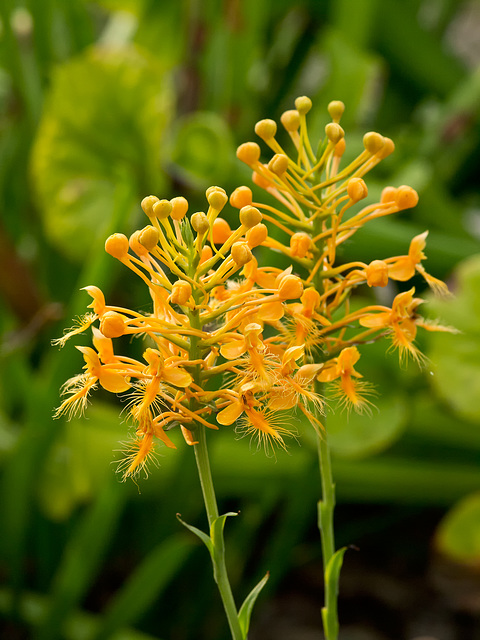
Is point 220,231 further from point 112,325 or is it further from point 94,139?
point 94,139

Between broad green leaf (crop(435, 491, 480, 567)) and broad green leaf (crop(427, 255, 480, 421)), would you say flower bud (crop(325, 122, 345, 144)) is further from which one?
broad green leaf (crop(435, 491, 480, 567))

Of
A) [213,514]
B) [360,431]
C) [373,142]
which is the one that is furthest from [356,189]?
[360,431]

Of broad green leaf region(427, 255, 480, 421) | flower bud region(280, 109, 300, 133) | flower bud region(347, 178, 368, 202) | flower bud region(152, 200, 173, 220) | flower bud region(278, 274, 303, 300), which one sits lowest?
broad green leaf region(427, 255, 480, 421)

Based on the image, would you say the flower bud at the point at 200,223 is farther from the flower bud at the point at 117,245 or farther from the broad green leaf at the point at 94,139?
the broad green leaf at the point at 94,139

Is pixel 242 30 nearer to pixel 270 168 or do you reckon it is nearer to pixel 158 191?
pixel 158 191

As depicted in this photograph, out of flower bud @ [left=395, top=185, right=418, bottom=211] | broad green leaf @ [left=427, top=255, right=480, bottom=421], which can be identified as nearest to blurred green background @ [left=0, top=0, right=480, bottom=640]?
broad green leaf @ [left=427, top=255, right=480, bottom=421]

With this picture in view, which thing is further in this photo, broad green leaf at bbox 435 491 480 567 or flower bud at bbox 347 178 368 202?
broad green leaf at bbox 435 491 480 567

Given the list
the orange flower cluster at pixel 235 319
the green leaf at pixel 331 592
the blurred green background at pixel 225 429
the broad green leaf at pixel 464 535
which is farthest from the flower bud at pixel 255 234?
the broad green leaf at pixel 464 535

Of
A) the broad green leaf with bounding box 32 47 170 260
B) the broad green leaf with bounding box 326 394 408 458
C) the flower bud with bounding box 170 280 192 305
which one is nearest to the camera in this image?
the flower bud with bounding box 170 280 192 305
